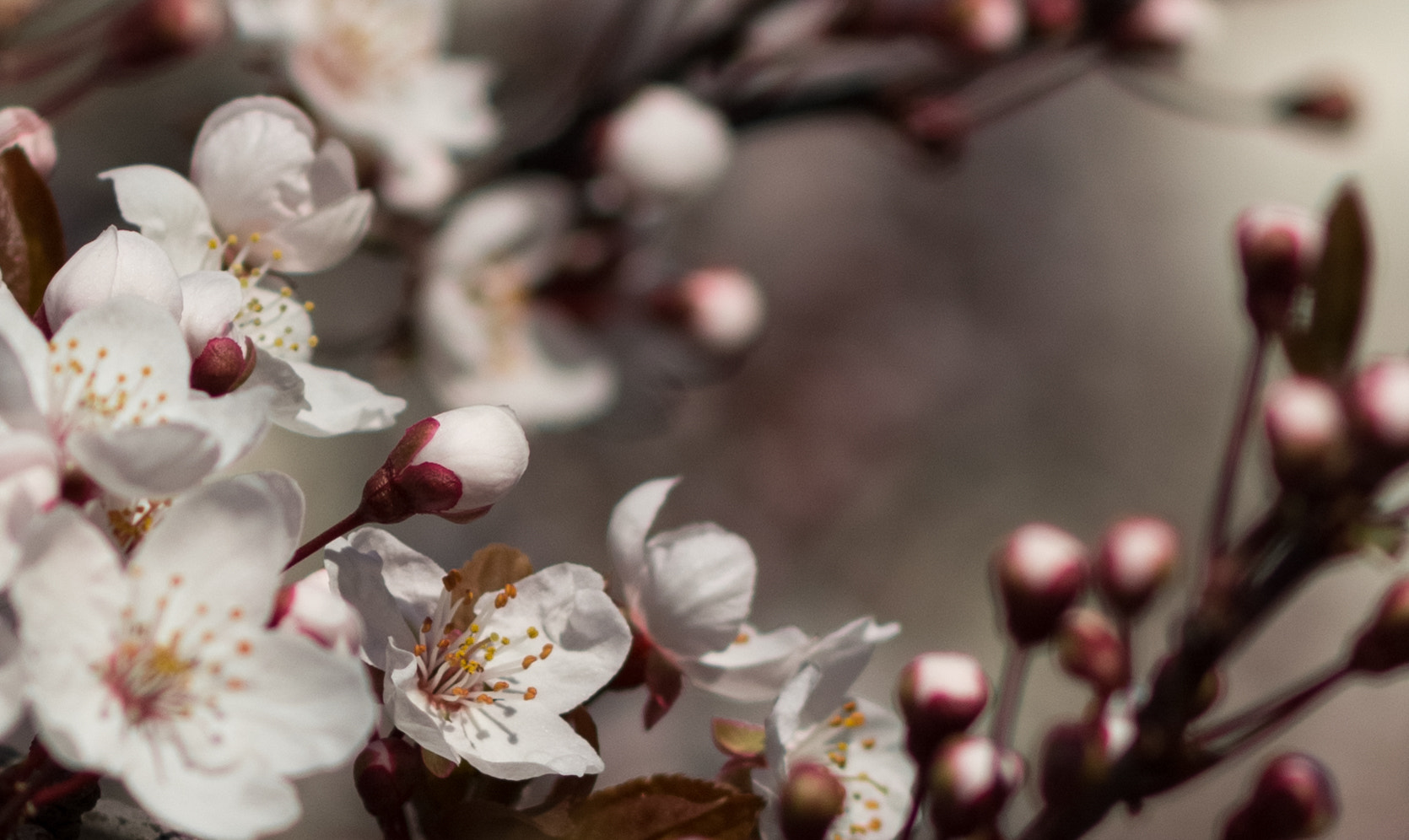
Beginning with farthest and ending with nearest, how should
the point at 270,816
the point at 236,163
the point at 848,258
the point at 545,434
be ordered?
the point at 848,258
the point at 545,434
the point at 236,163
the point at 270,816

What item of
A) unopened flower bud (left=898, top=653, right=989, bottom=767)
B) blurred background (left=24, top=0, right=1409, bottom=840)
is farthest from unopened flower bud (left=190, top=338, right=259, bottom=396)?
blurred background (left=24, top=0, right=1409, bottom=840)

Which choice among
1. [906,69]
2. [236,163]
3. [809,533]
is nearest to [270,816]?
[236,163]

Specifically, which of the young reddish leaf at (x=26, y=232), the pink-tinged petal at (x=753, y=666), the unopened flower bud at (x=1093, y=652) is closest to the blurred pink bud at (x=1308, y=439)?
the unopened flower bud at (x=1093, y=652)

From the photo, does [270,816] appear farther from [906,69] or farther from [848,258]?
[848,258]

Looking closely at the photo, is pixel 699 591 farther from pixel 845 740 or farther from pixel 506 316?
pixel 506 316

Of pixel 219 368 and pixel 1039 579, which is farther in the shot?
pixel 1039 579

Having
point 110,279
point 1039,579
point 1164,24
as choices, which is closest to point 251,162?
point 110,279

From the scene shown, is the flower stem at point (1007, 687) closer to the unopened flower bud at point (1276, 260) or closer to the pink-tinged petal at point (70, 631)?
the unopened flower bud at point (1276, 260)
